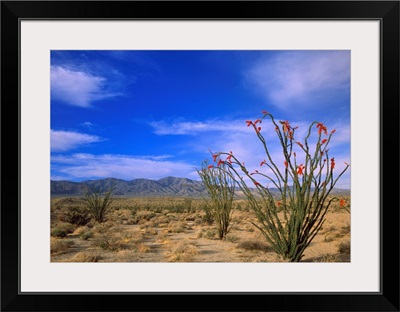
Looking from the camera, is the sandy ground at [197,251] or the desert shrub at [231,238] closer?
the sandy ground at [197,251]

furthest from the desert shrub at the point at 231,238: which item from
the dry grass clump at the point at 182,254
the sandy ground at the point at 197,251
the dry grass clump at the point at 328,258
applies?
the dry grass clump at the point at 328,258

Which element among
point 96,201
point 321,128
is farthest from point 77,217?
point 321,128

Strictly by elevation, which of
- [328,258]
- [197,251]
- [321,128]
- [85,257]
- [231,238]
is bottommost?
[231,238]

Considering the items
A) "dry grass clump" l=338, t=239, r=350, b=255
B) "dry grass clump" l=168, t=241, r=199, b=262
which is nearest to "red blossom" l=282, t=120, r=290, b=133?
"dry grass clump" l=338, t=239, r=350, b=255

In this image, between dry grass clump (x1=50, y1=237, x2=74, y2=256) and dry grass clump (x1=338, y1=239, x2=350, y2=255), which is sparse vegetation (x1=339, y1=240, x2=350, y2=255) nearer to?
dry grass clump (x1=338, y1=239, x2=350, y2=255)

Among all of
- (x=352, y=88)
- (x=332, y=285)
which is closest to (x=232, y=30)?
(x=352, y=88)

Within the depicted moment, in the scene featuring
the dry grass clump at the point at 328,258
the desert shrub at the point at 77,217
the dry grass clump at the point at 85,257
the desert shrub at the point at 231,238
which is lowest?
the desert shrub at the point at 231,238

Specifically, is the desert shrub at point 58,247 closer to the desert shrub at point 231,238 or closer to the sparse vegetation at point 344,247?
the desert shrub at point 231,238

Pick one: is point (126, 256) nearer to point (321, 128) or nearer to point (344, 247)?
point (344, 247)

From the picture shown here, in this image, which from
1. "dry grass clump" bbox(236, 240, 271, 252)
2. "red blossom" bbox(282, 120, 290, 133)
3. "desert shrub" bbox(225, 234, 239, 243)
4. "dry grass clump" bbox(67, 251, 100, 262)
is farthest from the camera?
"desert shrub" bbox(225, 234, 239, 243)

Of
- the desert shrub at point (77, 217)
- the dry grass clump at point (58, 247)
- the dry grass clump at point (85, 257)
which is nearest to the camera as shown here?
the dry grass clump at point (85, 257)

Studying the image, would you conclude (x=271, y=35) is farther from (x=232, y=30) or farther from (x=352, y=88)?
(x=352, y=88)

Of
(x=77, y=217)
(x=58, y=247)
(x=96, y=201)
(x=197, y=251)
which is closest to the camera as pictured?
(x=58, y=247)
